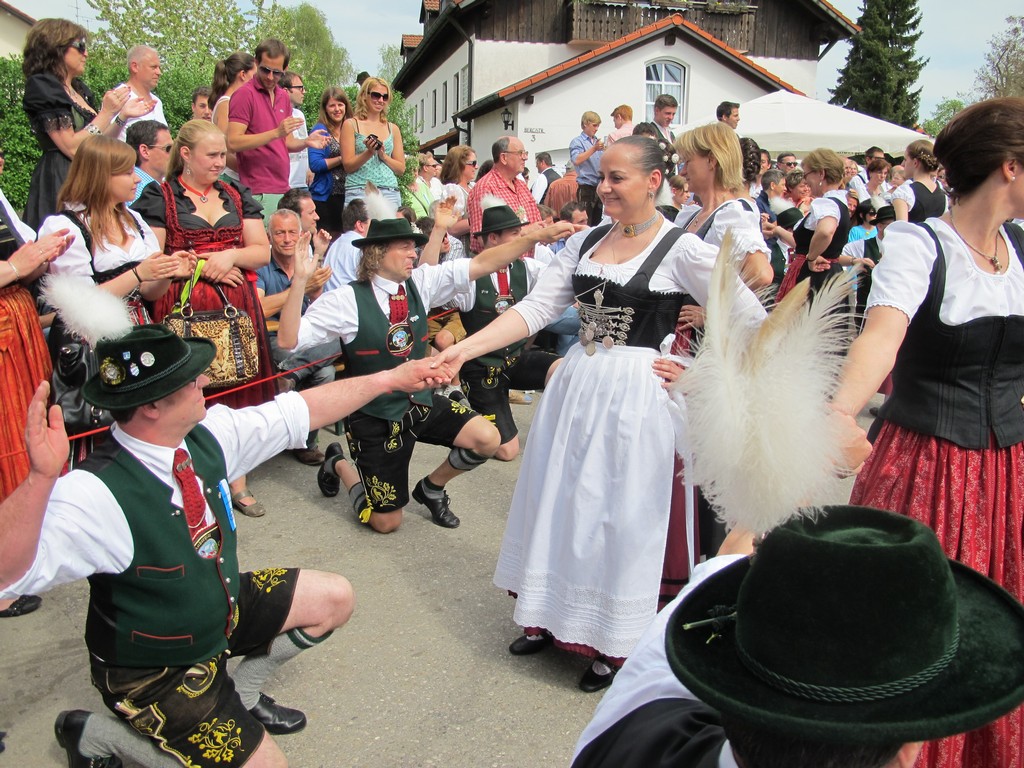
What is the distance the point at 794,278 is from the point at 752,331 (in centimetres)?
644

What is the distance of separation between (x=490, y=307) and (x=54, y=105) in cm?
317

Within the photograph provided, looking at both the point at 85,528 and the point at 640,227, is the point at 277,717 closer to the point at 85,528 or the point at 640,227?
the point at 85,528

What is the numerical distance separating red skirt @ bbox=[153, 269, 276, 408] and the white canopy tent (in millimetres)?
10749

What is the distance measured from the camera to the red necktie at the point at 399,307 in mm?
4949

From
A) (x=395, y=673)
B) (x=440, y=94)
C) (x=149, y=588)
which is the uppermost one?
(x=440, y=94)

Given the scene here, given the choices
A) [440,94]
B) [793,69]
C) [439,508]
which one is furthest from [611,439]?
[440,94]

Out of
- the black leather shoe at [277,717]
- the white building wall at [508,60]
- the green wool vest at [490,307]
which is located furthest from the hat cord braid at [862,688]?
the white building wall at [508,60]

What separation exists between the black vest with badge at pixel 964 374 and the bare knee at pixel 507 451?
3.95m

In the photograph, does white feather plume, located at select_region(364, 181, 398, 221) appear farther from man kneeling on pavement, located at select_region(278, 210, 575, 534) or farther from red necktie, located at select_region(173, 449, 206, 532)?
red necktie, located at select_region(173, 449, 206, 532)

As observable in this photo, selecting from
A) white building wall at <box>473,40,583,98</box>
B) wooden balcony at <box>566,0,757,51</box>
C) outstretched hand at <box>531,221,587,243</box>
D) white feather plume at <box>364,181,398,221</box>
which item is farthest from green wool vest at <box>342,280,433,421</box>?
wooden balcony at <box>566,0,757,51</box>

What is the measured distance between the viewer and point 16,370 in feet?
12.3

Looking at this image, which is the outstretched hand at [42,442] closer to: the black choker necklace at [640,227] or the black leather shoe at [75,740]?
the black leather shoe at [75,740]

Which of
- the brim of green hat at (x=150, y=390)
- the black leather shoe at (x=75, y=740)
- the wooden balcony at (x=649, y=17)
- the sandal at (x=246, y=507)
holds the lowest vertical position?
the sandal at (x=246, y=507)

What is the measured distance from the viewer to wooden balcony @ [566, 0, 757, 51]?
91.7 ft
